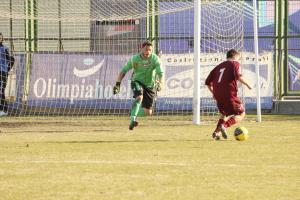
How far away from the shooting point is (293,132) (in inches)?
330

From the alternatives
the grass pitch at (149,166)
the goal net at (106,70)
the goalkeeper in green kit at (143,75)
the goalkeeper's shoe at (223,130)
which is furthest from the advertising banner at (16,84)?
the goalkeeper's shoe at (223,130)

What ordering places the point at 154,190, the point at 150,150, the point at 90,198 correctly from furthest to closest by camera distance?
the point at 150,150 → the point at 154,190 → the point at 90,198

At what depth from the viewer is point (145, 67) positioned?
28.8ft

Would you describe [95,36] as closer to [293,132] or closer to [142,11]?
[142,11]

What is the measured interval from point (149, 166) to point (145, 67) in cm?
425

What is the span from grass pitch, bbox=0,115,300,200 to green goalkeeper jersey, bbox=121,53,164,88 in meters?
1.30

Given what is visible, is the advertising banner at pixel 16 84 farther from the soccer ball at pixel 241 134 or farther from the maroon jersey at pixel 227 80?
the soccer ball at pixel 241 134

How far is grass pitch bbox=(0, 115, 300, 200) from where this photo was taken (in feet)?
11.8

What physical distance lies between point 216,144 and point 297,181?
2.69 meters

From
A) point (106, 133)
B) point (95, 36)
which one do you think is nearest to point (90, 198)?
point (106, 133)

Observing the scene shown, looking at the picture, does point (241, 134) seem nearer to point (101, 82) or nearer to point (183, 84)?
point (183, 84)

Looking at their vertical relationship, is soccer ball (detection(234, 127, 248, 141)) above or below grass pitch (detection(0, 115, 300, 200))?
above

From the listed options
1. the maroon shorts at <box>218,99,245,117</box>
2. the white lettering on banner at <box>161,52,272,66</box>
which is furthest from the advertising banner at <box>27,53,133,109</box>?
the maroon shorts at <box>218,99,245,117</box>

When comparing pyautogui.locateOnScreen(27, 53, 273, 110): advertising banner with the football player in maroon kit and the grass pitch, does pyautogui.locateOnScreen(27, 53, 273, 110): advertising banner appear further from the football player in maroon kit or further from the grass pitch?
the football player in maroon kit
